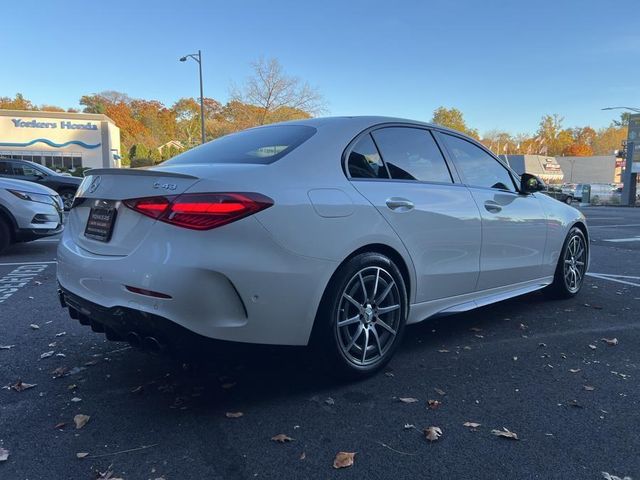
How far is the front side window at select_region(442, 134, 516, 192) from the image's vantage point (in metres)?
4.03

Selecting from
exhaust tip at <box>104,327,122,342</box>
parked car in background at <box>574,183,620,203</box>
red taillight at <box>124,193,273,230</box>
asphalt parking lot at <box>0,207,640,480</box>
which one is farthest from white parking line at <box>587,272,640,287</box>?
parked car in background at <box>574,183,620,203</box>

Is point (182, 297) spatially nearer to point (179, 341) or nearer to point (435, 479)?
point (179, 341)

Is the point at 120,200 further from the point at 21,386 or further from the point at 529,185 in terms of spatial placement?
the point at 529,185

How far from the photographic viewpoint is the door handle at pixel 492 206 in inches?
158

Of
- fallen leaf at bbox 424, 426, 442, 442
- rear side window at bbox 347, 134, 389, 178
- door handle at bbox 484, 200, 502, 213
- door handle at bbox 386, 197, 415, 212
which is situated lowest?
fallen leaf at bbox 424, 426, 442, 442

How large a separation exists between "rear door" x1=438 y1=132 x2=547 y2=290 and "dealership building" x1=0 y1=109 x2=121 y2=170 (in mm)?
39758

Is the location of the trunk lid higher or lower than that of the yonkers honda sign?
lower

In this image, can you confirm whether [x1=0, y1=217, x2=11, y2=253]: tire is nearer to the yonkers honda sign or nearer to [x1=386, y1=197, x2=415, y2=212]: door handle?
[x1=386, y1=197, x2=415, y2=212]: door handle

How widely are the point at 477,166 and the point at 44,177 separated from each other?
1453 cm

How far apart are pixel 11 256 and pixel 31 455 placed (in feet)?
20.6

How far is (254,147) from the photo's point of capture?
128 inches

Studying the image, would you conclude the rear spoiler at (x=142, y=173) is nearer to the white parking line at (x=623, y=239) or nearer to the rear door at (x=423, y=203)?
the rear door at (x=423, y=203)

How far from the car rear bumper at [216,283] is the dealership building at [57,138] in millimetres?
40427


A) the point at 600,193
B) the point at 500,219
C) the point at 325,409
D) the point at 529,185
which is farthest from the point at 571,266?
the point at 600,193
